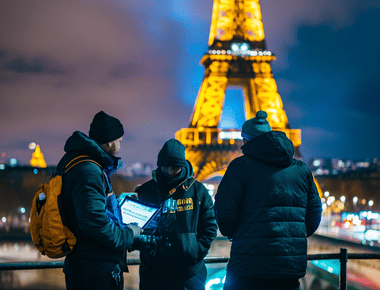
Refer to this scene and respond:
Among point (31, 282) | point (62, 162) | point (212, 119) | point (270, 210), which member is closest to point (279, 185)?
point (270, 210)

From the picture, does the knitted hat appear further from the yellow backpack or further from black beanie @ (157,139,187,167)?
the yellow backpack

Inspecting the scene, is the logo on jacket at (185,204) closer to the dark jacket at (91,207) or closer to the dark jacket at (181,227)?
the dark jacket at (181,227)

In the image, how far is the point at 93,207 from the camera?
2562mm

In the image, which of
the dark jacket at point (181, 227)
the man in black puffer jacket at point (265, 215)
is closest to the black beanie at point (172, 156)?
the dark jacket at point (181, 227)

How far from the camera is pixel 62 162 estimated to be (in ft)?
9.03

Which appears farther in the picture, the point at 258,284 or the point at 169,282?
the point at 169,282

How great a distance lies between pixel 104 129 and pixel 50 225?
0.74 metres

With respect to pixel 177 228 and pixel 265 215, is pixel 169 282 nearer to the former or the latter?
pixel 177 228

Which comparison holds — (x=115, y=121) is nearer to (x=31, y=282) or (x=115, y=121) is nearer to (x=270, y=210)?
(x=270, y=210)

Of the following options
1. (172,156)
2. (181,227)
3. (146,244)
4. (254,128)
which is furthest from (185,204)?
(254,128)

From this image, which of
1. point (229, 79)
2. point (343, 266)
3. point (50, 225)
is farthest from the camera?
point (229, 79)

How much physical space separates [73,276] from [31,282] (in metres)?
23.9

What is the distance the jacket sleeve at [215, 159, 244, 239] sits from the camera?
2.90m

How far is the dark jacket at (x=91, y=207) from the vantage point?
2.56 metres
